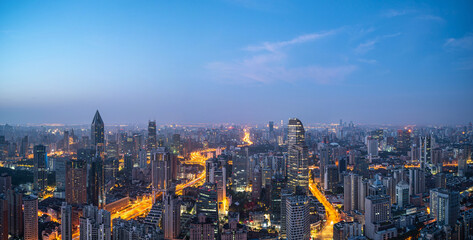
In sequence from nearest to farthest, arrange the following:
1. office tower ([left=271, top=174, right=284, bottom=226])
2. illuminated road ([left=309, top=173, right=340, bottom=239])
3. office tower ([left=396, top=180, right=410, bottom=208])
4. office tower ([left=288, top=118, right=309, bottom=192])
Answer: illuminated road ([left=309, top=173, right=340, bottom=239]) → office tower ([left=271, top=174, right=284, bottom=226]) → office tower ([left=396, top=180, right=410, bottom=208]) → office tower ([left=288, top=118, right=309, bottom=192])

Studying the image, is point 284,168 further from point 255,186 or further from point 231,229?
point 231,229

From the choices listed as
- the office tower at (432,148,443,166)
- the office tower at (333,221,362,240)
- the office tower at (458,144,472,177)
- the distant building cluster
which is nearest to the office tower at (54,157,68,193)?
the distant building cluster

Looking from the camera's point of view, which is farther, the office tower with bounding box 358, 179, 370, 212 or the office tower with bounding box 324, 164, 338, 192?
the office tower with bounding box 324, 164, 338, 192

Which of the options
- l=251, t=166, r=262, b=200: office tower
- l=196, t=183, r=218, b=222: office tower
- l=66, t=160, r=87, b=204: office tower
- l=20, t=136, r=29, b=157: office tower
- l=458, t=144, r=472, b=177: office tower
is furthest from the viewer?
l=20, t=136, r=29, b=157: office tower

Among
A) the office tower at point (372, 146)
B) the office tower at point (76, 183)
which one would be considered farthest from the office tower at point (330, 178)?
the office tower at point (76, 183)

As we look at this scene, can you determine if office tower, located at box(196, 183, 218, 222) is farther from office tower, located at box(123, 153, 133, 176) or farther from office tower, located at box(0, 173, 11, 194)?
office tower, located at box(123, 153, 133, 176)

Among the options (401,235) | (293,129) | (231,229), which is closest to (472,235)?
(401,235)

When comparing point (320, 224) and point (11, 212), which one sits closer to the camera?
point (11, 212)

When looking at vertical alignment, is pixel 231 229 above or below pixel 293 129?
below
